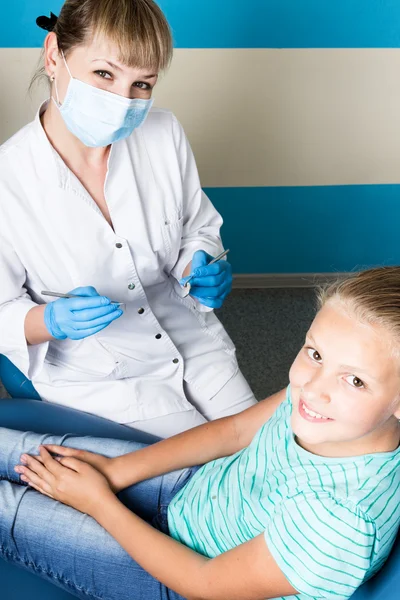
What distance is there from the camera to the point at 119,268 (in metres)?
1.65

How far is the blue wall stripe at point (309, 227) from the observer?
2686 mm

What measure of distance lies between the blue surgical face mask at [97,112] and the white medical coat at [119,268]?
80 mm

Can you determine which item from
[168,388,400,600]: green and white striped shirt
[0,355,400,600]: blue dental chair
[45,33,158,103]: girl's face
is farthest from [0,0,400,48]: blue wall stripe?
[168,388,400,600]: green and white striped shirt

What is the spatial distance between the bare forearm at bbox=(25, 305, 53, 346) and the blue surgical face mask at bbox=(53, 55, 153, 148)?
0.36 meters

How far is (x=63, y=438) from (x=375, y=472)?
68 centimetres

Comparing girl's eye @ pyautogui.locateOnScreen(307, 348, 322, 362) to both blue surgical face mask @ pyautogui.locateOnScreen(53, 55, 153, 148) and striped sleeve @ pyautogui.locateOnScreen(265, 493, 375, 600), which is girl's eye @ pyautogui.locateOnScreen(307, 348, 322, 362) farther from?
blue surgical face mask @ pyautogui.locateOnScreen(53, 55, 153, 148)

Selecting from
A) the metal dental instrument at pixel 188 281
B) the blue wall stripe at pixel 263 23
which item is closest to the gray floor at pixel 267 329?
the metal dental instrument at pixel 188 281

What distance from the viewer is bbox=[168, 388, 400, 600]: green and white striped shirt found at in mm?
1018

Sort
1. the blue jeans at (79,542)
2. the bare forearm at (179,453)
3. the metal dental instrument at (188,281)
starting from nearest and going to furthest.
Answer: the blue jeans at (79,542) < the bare forearm at (179,453) < the metal dental instrument at (188,281)

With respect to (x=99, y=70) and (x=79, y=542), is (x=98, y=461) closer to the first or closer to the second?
(x=79, y=542)

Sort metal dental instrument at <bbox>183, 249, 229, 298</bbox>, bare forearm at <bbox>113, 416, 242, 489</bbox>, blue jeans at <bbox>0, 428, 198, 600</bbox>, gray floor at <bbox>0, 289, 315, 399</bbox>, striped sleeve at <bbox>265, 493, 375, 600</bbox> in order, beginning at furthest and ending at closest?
gray floor at <bbox>0, 289, 315, 399</bbox> → metal dental instrument at <bbox>183, 249, 229, 298</bbox> → bare forearm at <bbox>113, 416, 242, 489</bbox> → blue jeans at <bbox>0, 428, 198, 600</bbox> → striped sleeve at <bbox>265, 493, 375, 600</bbox>

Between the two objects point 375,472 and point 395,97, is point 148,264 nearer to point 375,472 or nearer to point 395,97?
point 375,472

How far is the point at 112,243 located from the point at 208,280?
0.76 feet

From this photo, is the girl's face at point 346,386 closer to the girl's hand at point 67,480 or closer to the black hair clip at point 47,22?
the girl's hand at point 67,480
